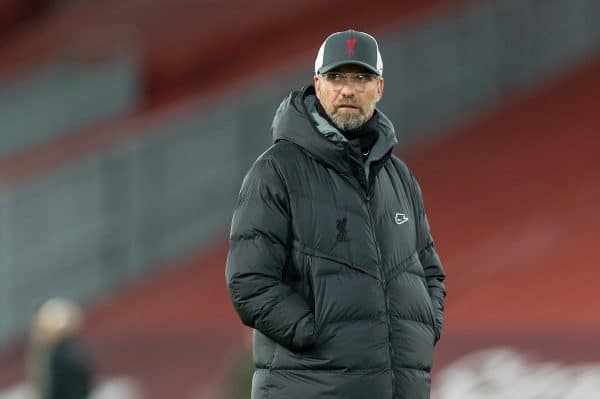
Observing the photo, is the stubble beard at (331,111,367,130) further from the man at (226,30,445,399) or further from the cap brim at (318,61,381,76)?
the cap brim at (318,61,381,76)

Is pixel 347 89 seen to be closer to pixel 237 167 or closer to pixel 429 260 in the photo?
pixel 429 260

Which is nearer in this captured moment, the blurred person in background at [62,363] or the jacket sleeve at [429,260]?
the jacket sleeve at [429,260]

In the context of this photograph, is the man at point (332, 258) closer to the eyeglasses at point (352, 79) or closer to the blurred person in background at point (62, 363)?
the eyeglasses at point (352, 79)

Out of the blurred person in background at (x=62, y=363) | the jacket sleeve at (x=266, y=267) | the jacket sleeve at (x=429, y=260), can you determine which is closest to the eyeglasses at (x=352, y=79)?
the jacket sleeve at (x=266, y=267)

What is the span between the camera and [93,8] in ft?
82.2

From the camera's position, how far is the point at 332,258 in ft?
14.2

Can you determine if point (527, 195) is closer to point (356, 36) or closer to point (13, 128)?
point (13, 128)

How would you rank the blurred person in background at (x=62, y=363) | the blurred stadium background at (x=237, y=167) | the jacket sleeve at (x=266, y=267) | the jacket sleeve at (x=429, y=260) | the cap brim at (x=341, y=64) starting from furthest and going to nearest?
the blurred stadium background at (x=237, y=167) → the blurred person in background at (x=62, y=363) → the jacket sleeve at (x=429, y=260) → the cap brim at (x=341, y=64) → the jacket sleeve at (x=266, y=267)

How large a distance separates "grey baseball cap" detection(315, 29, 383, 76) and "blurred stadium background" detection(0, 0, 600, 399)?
847 cm

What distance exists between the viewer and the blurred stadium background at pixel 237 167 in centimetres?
1507

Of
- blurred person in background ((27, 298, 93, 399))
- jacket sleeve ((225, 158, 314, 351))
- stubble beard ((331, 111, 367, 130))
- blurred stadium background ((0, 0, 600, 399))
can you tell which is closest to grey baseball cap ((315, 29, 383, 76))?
stubble beard ((331, 111, 367, 130))

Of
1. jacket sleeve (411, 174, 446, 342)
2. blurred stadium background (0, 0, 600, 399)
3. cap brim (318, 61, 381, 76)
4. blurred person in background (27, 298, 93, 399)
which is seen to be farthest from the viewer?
blurred stadium background (0, 0, 600, 399)

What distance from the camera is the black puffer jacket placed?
429cm

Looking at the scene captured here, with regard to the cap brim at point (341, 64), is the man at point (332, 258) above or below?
below
